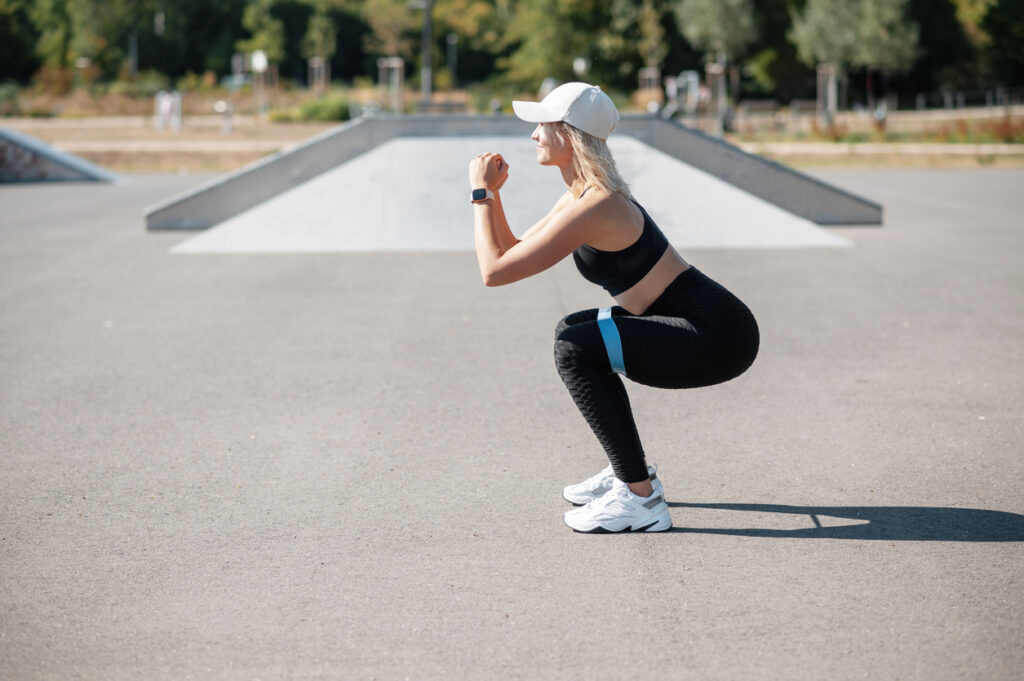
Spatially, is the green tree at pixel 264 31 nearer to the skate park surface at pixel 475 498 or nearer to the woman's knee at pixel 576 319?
the skate park surface at pixel 475 498

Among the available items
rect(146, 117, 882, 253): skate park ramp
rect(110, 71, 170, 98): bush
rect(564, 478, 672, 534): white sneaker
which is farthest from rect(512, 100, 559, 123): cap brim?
rect(110, 71, 170, 98): bush

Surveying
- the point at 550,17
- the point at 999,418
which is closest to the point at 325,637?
the point at 999,418

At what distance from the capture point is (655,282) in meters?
4.10

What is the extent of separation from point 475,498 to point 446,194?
9803mm

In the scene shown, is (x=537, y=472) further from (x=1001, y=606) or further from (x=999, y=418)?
(x=999, y=418)

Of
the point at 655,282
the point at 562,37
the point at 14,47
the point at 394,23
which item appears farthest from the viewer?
the point at 14,47

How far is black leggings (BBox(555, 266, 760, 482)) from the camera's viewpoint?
13.3ft

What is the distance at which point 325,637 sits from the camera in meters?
3.32

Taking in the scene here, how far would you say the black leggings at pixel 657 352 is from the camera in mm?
4051

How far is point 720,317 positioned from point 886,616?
120cm

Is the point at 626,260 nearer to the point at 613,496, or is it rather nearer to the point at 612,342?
the point at 612,342

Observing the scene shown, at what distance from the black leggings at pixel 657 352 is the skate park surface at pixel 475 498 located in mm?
450

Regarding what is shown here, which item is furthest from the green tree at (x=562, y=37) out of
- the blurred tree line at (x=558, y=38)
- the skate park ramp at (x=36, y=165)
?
the skate park ramp at (x=36, y=165)

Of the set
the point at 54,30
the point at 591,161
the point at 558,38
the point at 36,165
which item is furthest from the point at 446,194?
the point at 54,30
